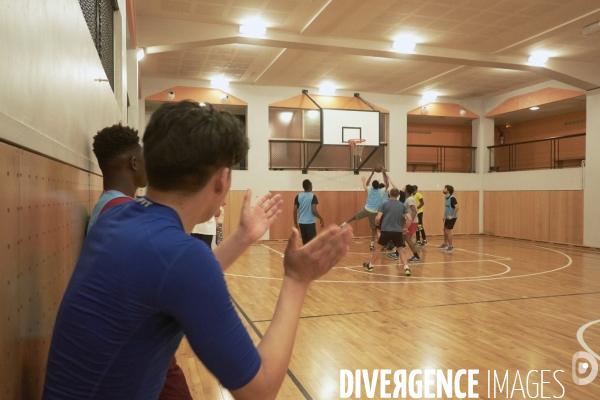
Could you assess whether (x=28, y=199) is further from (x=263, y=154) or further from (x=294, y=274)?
(x=263, y=154)

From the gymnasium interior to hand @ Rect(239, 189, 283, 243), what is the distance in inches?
28.7

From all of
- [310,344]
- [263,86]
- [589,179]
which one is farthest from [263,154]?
[310,344]

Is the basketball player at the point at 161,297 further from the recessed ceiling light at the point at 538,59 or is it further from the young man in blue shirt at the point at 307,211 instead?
the recessed ceiling light at the point at 538,59

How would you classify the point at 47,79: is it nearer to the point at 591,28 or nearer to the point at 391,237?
the point at 391,237

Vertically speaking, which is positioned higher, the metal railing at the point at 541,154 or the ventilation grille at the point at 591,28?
the ventilation grille at the point at 591,28

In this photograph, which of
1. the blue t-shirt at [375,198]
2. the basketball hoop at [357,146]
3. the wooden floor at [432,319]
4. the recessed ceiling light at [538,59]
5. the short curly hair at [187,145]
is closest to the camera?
the short curly hair at [187,145]

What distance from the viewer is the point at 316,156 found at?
15000mm

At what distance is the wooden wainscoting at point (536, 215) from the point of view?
12938 mm

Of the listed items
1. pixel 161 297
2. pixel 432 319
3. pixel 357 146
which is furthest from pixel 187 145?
pixel 357 146

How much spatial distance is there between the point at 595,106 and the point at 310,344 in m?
11.6

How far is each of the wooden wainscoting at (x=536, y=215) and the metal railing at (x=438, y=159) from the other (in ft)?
6.17

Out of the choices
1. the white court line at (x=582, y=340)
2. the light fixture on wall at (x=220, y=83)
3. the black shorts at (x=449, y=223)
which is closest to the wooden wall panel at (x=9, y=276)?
the white court line at (x=582, y=340)

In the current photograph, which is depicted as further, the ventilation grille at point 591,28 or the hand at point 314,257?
the ventilation grille at point 591,28

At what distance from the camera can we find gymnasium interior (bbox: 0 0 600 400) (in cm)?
167
